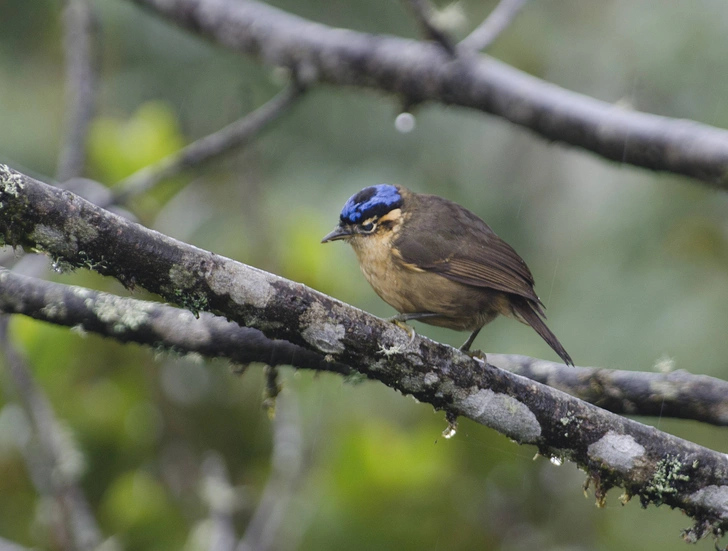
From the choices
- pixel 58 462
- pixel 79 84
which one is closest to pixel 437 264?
pixel 58 462

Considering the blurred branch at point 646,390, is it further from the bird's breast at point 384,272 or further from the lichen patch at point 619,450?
the lichen patch at point 619,450

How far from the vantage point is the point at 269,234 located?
4.80m

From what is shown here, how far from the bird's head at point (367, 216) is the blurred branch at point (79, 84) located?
5.01 feet

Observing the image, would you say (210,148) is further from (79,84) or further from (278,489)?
(278,489)

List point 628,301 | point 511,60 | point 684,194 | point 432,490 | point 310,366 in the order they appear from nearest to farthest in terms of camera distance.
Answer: point 310,366 → point 432,490 → point 628,301 → point 684,194 → point 511,60

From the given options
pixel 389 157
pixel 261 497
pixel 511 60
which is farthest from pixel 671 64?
pixel 261 497

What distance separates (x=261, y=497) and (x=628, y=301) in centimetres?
259

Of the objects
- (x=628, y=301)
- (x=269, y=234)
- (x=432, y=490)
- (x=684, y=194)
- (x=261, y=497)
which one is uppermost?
(x=684, y=194)

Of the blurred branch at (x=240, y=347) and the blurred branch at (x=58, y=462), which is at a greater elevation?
the blurred branch at (x=240, y=347)

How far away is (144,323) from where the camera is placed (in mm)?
3270

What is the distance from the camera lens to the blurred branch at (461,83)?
4.10 meters

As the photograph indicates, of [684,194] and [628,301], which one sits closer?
[628,301]

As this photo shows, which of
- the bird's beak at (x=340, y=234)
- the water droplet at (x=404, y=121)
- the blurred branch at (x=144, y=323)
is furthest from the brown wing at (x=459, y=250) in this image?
the water droplet at (x=404, y=121)

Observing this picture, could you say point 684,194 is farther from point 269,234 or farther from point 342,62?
point 269,234
